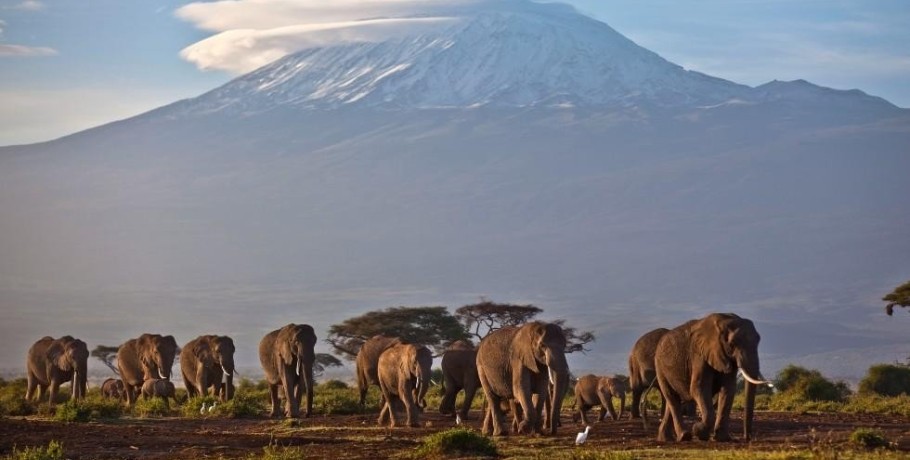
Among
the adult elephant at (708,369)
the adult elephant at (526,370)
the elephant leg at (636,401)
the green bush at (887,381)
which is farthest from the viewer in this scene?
the green bush at (887,381)

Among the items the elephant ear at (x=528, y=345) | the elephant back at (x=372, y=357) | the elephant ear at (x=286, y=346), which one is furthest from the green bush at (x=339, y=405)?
the elephant ear at (x=528, y=345)

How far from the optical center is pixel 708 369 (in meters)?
22.5

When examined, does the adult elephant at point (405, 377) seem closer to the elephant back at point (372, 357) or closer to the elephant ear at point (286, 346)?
the elephant ear at point (286, 346)

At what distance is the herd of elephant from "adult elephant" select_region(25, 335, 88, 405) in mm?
34

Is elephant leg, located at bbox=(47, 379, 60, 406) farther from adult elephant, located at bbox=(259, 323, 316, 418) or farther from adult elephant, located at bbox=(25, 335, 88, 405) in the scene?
adult elephant, located at bbox=(259, 323, 316, 418)

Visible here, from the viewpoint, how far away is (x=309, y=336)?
34438 millimetres

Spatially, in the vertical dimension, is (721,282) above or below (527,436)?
above

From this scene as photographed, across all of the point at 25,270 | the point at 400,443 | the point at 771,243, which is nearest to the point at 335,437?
the point at 400,443

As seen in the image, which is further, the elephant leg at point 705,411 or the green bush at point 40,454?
the elephant leg at point 705,411

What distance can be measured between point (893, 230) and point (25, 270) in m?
99.8

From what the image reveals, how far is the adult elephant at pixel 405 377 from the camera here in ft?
96.4

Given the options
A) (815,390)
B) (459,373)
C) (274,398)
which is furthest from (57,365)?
(815,390)

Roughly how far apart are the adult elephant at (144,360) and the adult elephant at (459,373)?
10.2 meters

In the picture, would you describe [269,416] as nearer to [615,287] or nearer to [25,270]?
[615,287]
